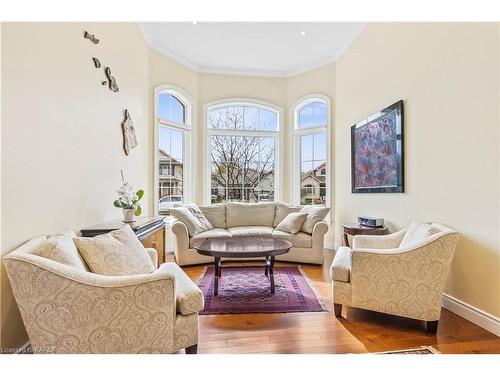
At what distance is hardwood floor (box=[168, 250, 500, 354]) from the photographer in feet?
6.55

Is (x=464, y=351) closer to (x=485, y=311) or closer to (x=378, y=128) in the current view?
(x=485, y=311)

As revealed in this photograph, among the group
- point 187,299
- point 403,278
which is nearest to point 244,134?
point 403,278

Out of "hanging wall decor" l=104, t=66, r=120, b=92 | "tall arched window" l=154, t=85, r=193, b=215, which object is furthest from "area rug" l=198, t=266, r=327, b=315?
"hanging wall decor" l=104, t=66, r=120, b=92

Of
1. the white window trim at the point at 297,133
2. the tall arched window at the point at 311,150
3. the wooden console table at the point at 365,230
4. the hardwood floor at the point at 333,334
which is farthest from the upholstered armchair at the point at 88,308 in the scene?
the white window trim at the point at 297,133

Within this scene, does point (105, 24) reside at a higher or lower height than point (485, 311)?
higher

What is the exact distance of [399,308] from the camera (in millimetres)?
2256

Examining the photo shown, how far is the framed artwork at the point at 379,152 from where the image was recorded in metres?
3.34

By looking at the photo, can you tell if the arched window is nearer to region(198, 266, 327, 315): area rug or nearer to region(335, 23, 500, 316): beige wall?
region(198, 266, 327, 315): area rug

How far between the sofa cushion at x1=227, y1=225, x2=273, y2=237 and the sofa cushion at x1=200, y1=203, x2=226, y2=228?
0.22 meters

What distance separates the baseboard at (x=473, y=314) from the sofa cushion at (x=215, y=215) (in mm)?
3221

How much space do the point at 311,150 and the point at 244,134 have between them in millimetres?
1351

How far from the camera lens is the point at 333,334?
219 centimetres

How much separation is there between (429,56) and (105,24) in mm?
3371
